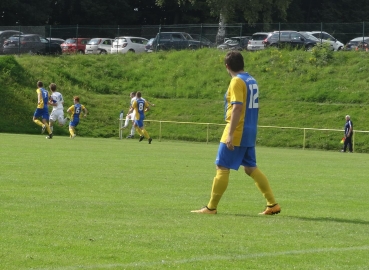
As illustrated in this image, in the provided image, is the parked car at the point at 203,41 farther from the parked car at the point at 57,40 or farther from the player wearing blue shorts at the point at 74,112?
the player wearing blue shorts at the point at 74,112

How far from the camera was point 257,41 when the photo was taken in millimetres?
56188

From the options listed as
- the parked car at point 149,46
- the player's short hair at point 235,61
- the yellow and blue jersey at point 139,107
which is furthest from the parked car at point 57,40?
the player's short hair at point 235,61

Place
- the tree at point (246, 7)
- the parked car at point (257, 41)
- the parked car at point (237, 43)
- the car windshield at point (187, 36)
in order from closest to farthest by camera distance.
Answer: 1. the parked car at point (257, 41)
2. the parked car at point (237, 43)
3. the car windshield at point (187, 36)
4. the tree at point (246, 7)

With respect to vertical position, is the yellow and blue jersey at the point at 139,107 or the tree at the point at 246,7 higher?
the tree at the point at 246,7

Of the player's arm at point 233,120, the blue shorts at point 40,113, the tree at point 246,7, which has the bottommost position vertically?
the blue shorts at point 40,113

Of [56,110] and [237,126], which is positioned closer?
[237,126]

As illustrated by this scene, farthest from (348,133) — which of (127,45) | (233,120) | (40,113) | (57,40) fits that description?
(57,40)

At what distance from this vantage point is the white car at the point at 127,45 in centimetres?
6153

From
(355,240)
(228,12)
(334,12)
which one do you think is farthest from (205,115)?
(334,12)

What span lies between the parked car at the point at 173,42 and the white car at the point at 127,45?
2319 millimetres

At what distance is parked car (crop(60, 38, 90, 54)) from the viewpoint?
197ft

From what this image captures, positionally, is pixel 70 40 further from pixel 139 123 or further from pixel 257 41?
pixel 139 123

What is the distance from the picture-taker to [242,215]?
1065cm

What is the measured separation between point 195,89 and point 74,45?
48.0ft
